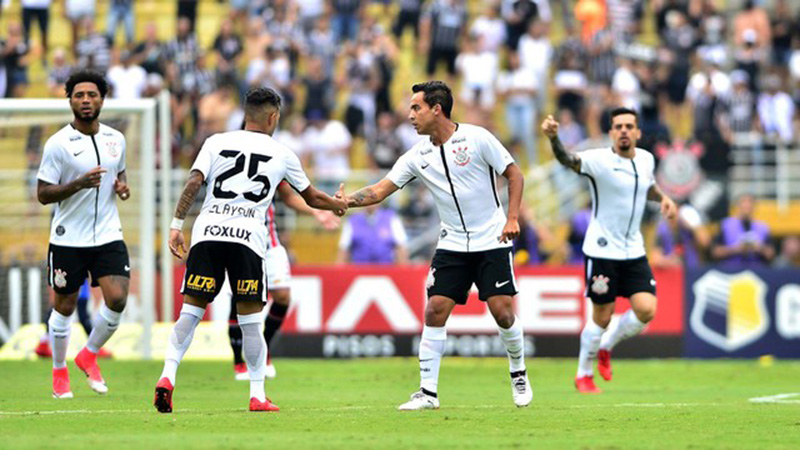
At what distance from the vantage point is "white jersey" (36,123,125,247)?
45.5ft

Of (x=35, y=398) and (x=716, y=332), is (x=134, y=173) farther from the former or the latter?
(x=716, y=332)

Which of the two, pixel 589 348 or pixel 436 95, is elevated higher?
pixel 436 95

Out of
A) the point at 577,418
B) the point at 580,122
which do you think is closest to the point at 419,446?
the point at 577,418

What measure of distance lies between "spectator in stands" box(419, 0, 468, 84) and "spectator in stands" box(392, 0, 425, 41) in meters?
0.55

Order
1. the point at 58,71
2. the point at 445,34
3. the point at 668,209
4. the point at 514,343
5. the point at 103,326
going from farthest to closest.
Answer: the point at 445,34, the point at 58,71, the point at 668,209, the point at 103,326, the point at 514,343

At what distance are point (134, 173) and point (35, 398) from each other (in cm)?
729

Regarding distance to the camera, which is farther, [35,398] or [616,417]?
[35,398]

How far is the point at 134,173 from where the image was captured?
21000 mm

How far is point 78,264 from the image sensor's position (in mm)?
14117

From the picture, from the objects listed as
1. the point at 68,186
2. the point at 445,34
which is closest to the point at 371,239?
the point at 445,34

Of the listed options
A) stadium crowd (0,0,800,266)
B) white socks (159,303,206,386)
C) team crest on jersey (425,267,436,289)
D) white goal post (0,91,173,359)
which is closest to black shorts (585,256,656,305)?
team crest on jersey (425,267,436,289)

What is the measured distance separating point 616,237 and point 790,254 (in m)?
11.7

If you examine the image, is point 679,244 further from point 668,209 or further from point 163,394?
point 163,394

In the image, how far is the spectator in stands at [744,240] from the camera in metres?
24.2
